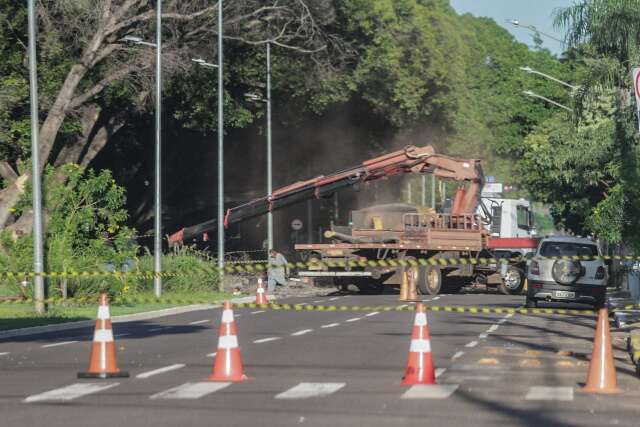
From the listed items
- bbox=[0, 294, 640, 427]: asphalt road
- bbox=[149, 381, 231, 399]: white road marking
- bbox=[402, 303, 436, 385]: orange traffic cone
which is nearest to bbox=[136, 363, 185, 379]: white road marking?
bbox=[0, 294, 640, 427]: asphalt road

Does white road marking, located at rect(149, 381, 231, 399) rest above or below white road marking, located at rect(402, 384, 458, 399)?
above

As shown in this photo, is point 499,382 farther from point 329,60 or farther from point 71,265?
point 329,60

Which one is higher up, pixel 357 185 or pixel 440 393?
pixel 357 185

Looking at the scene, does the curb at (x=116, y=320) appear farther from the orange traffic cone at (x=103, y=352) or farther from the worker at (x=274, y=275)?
the orange traffic cone at (x=103, y=352)

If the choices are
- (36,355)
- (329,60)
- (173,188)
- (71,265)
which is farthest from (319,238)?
(36,355)

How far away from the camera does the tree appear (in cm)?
4047

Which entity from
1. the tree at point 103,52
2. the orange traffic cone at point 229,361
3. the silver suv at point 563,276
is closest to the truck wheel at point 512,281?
the tree at point 103,52

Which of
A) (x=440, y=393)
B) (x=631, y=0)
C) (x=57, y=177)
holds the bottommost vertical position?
(x=440, y=393)

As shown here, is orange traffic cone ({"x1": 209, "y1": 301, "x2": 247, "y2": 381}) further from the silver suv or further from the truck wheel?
the truck wheel

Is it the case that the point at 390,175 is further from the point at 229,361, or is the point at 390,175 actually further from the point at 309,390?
the point at 309,390

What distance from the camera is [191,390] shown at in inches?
523

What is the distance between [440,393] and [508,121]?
80.2m

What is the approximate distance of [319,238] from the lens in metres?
65.4

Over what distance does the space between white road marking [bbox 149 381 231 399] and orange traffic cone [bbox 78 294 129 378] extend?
1126mm
